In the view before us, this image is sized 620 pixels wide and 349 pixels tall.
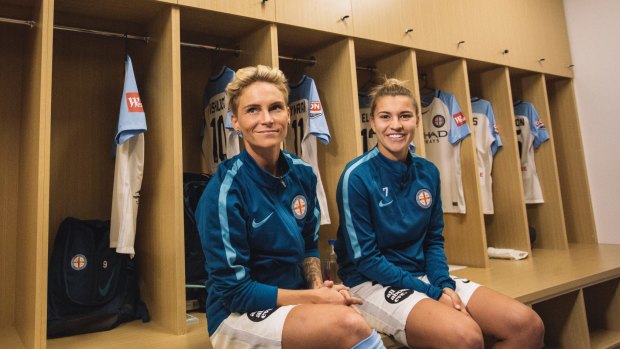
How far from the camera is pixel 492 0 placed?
10.5 ft

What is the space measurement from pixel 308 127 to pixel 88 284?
1.28 m

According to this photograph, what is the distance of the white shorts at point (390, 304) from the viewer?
4.53 feet

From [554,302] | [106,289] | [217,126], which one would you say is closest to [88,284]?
[106,289]

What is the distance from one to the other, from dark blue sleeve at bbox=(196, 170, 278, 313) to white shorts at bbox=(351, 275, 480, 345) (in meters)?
0.43

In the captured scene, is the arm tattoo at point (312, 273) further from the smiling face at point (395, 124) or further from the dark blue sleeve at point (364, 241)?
the smiling face at point (395, 124)

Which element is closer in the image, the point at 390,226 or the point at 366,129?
the point at 390,226

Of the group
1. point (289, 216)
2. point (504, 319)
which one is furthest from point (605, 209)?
point (289, 216)

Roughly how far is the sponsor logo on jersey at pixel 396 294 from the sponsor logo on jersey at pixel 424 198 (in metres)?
0.36

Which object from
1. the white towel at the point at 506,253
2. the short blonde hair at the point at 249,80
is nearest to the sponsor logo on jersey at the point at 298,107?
the short blonde hair at the point at 249,80

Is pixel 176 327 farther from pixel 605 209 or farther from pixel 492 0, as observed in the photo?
pixel 605 209

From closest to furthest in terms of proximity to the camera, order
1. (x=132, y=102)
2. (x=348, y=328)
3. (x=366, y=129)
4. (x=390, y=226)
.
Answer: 1. (x=348, y=328)
2. (x=390, y=226)
3. (x=132, y=102)
4. (x=366, y=129)

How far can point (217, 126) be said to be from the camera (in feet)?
7.23

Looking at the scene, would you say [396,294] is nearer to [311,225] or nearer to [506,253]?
[311,225]

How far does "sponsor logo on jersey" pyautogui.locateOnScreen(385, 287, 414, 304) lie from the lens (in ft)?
4.64
